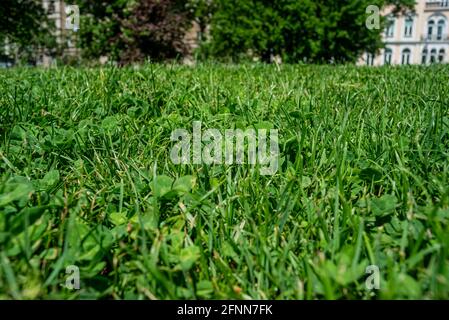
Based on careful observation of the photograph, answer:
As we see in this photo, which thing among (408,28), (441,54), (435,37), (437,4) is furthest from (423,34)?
(437,4)

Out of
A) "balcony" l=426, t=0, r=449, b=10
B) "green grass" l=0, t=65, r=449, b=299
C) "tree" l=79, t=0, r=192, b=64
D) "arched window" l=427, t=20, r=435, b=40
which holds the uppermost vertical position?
"balcony" l=426, t=0, r=449, b=10

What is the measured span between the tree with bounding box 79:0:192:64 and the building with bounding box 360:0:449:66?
1898 inches

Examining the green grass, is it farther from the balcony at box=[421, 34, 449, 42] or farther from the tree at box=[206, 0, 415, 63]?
the balcony at box=[421, 34, 449, 42]

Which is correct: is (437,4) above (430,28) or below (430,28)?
above

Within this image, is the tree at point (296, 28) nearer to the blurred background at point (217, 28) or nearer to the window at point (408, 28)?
the blurred background at point (217, 28)

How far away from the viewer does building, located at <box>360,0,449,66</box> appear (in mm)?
66188

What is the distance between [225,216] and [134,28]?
24.5m

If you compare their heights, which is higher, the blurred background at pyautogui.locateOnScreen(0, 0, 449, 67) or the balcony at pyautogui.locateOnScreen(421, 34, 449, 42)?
the balcony at pyautogui.locateOnScreen(421, 34, 449, 42)

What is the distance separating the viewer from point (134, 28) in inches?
953

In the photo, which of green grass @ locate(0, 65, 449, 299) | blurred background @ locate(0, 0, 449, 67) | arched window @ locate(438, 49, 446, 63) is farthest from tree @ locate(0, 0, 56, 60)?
arched window @ locate(438, 49, 446, 63)

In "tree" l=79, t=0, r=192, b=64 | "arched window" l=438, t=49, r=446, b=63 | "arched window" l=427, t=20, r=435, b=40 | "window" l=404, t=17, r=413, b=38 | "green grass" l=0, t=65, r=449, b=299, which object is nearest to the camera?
"green grass" l=0, t=65, r=449, b=299

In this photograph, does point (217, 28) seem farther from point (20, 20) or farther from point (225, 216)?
point (225, 216)
